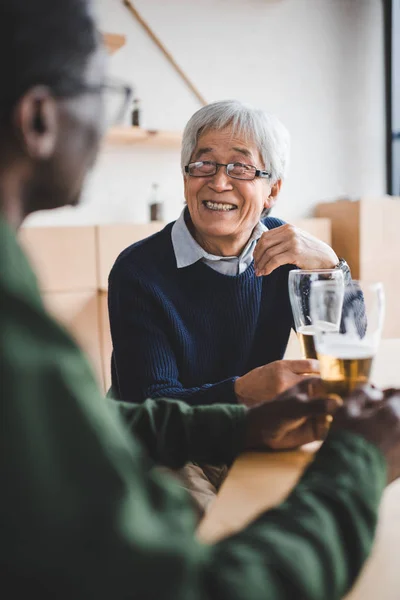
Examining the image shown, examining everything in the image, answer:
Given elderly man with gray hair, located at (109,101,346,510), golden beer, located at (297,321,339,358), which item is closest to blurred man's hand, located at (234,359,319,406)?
golden beer, located at (297,321,339,358)

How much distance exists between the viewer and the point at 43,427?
1.18 ft

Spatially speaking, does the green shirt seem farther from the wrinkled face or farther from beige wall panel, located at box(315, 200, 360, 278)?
beige wall panel, located at box(315, 200, 360, 278)

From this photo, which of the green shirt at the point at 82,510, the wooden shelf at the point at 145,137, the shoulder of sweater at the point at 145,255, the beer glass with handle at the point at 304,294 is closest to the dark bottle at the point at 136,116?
the wooden shelf at the point at 145,137

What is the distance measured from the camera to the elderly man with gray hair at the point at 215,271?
1399 mm

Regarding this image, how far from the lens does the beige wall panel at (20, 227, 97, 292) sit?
3.25 metres

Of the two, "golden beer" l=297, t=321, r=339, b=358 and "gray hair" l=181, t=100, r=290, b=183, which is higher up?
"gray hair" l=181, t=100, r=290, b=183

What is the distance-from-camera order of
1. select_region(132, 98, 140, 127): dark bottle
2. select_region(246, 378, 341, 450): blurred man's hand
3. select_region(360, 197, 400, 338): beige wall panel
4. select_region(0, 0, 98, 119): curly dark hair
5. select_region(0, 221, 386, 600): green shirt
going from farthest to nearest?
select_region(360, 197, 400, 338): beige wall panel → select_region(132, 98, 140, 127): dark bottle → select_region(246, 378, 341, 450): blurred man's hand → select_region(0, 0, 98, 119): curly dark hair → select_region(0, 221, 386, 600): green shirt

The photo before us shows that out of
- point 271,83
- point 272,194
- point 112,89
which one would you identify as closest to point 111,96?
point 112,89

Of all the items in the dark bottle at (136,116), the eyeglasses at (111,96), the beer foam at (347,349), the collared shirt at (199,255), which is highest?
the dark bottle at (136,116)

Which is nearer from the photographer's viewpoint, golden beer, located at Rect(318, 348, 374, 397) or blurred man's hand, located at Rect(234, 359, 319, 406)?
golden beer, located at Rect(318, 348, 374, 397)

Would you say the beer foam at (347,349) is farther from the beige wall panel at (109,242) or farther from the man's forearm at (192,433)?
the beige wall panel at (109,242)

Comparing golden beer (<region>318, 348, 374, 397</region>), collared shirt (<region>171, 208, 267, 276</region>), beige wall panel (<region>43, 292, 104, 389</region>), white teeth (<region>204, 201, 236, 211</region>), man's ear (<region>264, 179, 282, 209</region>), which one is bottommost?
beige wall panel (<region>43, 292, 104, 389</region>)

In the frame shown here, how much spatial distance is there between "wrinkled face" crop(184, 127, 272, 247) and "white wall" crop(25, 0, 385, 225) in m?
2.13

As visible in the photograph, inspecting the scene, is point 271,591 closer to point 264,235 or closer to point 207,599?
point 207,599
